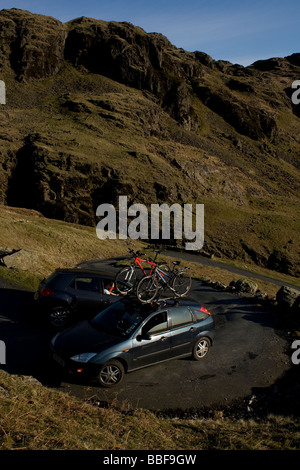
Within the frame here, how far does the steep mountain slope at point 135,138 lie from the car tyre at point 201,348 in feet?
128

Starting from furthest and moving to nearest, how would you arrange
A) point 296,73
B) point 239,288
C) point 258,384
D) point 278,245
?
1. point 296,73
2. point 278,245
3. point 239,288
4. point 258,384

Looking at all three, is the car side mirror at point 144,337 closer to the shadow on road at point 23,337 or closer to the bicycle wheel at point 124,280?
the shadow on road at point 23,337

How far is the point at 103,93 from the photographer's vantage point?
82875 millimetres

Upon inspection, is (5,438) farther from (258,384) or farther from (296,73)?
(296,73)

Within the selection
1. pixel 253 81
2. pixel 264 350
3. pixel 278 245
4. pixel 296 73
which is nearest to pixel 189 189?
pixel 278 245

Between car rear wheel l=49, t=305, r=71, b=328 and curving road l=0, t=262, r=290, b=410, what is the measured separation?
407 mm

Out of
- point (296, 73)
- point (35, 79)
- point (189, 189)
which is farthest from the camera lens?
point (296, 73)

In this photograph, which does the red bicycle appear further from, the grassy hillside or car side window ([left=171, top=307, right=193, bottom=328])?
the grassy hillside

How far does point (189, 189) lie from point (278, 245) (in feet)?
64.3

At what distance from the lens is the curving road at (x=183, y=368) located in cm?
830

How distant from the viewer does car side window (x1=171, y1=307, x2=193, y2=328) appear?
9914mm

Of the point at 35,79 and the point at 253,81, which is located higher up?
the point at 253,81

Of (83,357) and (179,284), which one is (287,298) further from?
(83,357)

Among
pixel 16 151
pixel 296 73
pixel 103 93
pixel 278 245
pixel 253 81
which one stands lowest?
pixel 278 245
